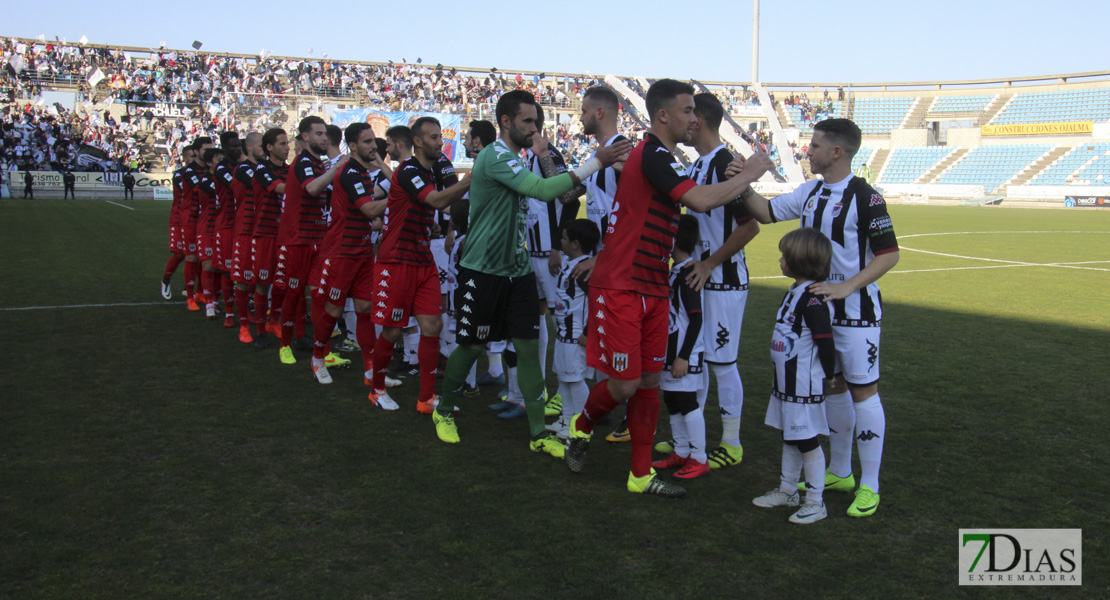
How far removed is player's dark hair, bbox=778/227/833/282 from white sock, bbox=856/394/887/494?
0.78 metres

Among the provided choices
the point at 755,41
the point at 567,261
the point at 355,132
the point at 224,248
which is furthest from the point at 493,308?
the point at 755,41

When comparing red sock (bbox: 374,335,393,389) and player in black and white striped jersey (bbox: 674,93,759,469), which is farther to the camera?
red sock (bbox: 374,335,393,389)

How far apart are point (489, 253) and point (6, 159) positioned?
1577 inches

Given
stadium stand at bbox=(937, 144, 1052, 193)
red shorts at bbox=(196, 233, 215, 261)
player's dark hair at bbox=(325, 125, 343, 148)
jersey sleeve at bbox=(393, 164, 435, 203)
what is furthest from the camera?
stadium stand at bbox=(937, 144, 1052, 193)

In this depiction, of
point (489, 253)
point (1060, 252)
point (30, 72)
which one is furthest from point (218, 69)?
point (489, 253)

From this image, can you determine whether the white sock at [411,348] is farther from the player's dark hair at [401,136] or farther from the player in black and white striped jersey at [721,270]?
the player in black and white striped jersey at [721,270]

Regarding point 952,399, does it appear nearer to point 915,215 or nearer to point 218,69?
point 915,215

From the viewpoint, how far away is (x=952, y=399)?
6629 mm

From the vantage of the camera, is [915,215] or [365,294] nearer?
[365,294]

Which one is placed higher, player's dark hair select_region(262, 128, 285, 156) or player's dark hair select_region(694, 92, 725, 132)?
player's dark hair select_region(262, 128, 285, 156)

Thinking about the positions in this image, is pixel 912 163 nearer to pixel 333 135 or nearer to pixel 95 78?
pixel 95 78

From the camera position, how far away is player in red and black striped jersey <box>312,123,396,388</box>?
6688 mm

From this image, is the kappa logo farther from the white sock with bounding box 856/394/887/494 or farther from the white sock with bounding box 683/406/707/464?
the white sock with bounding box 856/394/887/494

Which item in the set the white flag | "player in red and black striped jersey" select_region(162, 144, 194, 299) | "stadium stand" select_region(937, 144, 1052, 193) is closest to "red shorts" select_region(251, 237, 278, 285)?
"player in red and black striped jersey" select_region(162, 144, 194, 299)
